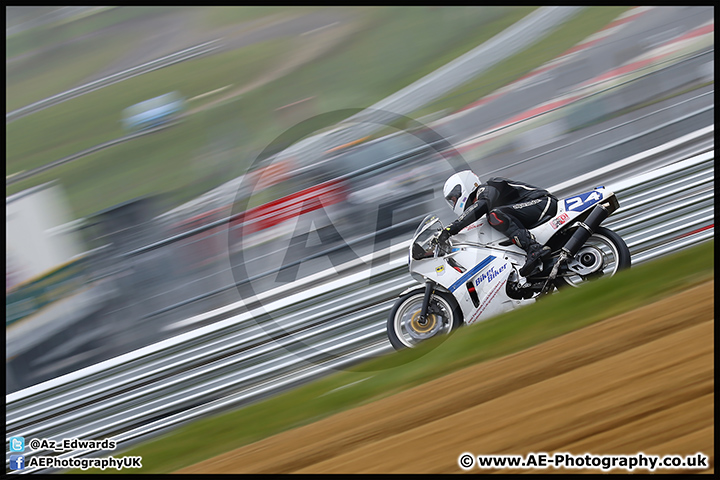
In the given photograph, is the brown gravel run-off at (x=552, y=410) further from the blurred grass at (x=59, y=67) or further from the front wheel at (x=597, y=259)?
the blurred grass at (x=59, y=67)

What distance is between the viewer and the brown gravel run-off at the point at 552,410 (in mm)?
2600

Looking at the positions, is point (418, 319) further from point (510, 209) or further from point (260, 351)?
point (260, 351)

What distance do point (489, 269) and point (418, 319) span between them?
0.75m

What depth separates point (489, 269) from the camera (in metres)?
4.91

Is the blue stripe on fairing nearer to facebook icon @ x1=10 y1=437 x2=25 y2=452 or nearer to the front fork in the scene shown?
the front fork

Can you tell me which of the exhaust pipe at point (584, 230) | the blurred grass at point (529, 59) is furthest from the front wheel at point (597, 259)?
the blurred grass at point (529, 59)

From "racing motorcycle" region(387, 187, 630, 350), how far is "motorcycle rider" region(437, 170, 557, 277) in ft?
0.26

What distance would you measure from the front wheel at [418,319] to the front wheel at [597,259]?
0.94 meters

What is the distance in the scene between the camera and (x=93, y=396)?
547 cm

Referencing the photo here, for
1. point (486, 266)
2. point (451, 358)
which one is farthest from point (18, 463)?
point (486, 266)

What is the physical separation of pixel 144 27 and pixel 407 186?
6614 millimetres

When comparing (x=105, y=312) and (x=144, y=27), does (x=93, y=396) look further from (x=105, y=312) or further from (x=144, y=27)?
(x=144, y=27)

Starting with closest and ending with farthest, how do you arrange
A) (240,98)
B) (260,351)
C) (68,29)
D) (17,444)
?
(17,444) → (260,351) → (240,98) → (68,29)

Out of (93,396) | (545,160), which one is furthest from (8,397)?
(545,160)
